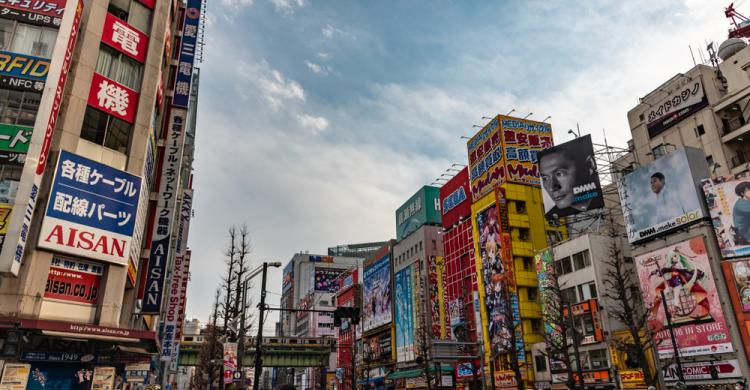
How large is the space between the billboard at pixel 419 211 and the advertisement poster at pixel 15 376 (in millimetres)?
61832

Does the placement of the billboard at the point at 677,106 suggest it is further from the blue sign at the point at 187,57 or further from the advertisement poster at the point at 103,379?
the advertisement poster at the point at 103,379

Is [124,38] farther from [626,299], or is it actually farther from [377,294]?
[377,294]

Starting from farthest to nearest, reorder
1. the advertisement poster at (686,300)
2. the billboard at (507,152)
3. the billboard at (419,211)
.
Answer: the billboard at (419,211) < the billboard at (507,152) < the advertisement poster at (686,300)

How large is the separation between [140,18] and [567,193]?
38.7 m

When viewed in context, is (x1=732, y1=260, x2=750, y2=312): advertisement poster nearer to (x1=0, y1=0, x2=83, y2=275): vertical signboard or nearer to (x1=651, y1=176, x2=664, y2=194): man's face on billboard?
(x1=651, y1=176, x2=664, y2=194): man's face on billboard

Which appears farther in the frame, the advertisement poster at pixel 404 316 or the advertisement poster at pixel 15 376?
the advertisement poster at pixel 404 316

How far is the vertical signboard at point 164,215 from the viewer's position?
26703 mm

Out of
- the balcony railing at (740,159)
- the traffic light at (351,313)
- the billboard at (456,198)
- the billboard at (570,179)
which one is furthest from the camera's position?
the billboard at (456,198)

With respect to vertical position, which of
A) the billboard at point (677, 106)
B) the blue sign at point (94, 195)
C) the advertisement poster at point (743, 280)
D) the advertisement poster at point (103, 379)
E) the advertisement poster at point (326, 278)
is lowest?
the advertisement poster at point (103, 379)

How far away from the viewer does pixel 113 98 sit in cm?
2420

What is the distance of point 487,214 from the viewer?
56594 millimetres

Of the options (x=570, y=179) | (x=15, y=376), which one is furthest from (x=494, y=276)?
(x=15, y=376)

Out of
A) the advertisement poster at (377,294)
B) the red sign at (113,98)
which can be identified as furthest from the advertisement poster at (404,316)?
the red sign at (113,98)

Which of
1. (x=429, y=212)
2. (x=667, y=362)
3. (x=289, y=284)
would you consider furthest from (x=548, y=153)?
(x=289, y=284)
